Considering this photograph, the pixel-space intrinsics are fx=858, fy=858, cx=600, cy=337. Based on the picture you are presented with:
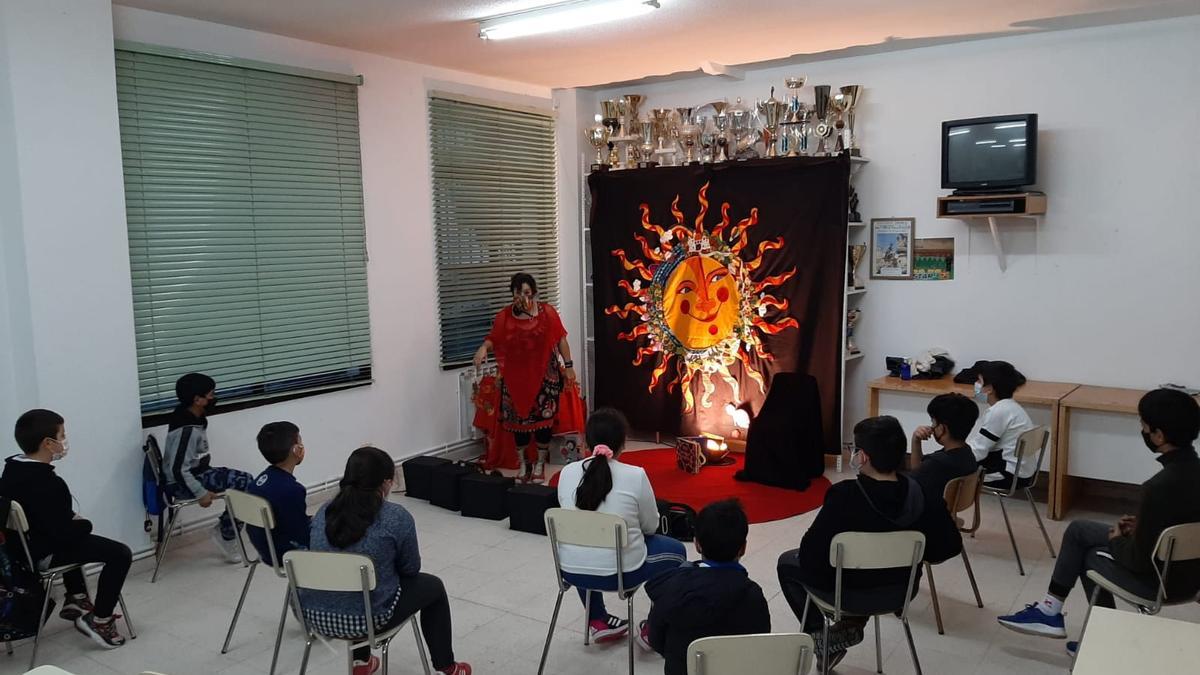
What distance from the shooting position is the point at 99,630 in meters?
3.67

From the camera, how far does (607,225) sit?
721 centimetres

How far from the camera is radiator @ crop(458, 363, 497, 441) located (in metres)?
6.63

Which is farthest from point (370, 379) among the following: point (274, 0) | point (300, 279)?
point (274, 0)

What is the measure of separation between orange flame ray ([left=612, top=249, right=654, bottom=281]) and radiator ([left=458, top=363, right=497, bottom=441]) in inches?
58.9

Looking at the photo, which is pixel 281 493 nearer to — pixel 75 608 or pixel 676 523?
pixel 75 608

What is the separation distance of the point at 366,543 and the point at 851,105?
15.8ft

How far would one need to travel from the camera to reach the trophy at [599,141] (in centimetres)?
718

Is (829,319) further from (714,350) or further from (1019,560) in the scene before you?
(1019,560)

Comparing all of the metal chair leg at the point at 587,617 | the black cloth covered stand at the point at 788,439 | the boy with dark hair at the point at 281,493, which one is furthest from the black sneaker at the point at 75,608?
the black cloth covered stand at the point at 788,439

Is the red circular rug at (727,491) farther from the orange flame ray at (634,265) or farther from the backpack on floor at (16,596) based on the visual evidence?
the backpack on floor at (16,596)

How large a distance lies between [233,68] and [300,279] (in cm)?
131

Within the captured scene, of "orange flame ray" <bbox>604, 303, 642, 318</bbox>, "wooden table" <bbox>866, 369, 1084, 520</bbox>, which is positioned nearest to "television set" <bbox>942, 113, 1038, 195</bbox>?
"wooden table" <bbox>866, 369, 1084, 520</bbox>

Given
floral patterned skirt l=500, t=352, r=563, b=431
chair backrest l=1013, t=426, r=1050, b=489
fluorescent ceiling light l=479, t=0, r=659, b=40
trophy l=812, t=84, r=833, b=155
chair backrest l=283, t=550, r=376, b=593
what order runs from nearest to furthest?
1. chair backrest l=283, t=550, r=376, b=593
2. chair backrest l=1013, t=426, r=1050, b=489
3. fluorescent ceiling light l=479, t=0, r=659, b=40
4. floral patterned skirt l=500, t=352, r=563, b=431
5. trophy l=812, t=84, r=833, b=155

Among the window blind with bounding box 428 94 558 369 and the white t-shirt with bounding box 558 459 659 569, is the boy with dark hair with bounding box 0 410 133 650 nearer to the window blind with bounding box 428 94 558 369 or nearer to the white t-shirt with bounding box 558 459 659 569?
the white t-shirt with bounding box 558 459 659 569
